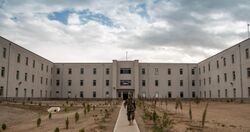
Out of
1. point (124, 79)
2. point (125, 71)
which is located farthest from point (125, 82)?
point (125, 71)

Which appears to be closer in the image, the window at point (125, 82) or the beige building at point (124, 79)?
the beige building at point (124, 79)

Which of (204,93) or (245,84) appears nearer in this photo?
(245,84)

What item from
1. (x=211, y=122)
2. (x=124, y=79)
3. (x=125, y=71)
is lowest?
(x=211, y=122)

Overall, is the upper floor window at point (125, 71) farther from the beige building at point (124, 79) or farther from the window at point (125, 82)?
the window at point (125, 82)

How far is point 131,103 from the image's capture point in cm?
1413

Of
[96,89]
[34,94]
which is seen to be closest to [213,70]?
[96,89]

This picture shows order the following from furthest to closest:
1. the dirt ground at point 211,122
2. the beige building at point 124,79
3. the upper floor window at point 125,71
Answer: the upper floor window at point 125,71
the beige building at point 124,79
the dirt ground at point 211,122

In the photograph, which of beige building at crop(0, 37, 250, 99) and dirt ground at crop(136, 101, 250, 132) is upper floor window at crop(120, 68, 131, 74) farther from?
dirt ground at crop(136, 101, 250, 132)

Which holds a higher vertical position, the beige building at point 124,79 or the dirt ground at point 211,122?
the beige building at point 124,79

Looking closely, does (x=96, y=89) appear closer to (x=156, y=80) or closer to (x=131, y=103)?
(x=156, y=80)

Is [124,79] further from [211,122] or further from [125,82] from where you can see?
[211,122]

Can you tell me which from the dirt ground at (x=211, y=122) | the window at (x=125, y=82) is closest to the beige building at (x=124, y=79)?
the window at (x=125, y=82)

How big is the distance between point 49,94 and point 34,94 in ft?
34.6

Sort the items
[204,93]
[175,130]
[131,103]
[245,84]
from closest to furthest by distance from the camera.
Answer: [175,130]
[131,103]
[245,84]
[204,93]
